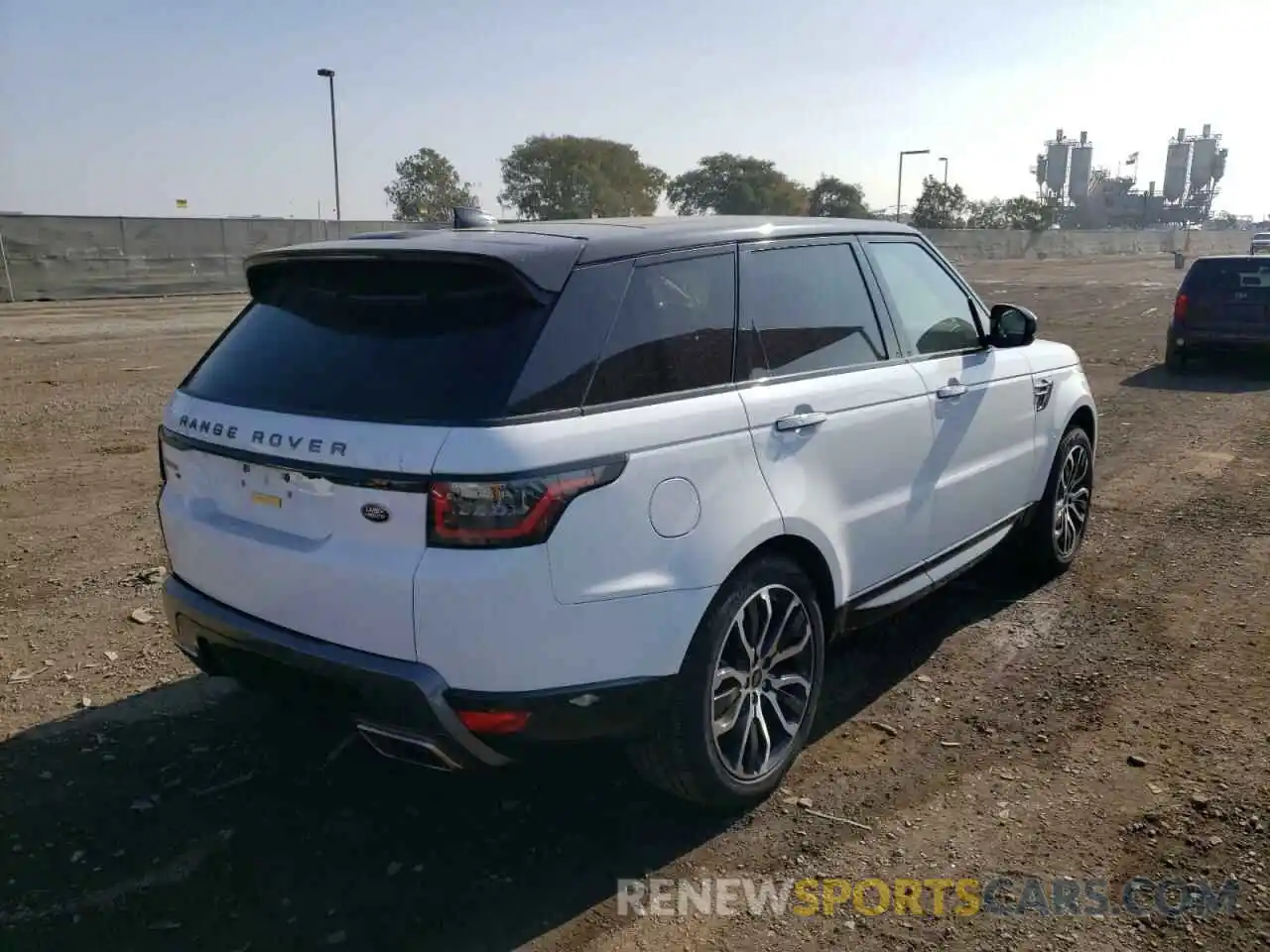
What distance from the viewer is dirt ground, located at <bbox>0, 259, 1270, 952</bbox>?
2.83 m

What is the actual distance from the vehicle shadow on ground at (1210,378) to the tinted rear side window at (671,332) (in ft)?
34.7

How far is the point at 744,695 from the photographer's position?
10.8 feet

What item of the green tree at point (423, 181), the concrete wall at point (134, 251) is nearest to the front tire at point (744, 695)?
the concrete wall at point (134, 251)

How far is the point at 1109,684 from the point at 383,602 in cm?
316

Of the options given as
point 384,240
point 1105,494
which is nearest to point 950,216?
point 1105,494

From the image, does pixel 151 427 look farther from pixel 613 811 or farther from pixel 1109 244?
pixel 1109 244

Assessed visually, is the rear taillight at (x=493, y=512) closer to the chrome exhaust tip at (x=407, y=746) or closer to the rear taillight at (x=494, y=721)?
the rear taillight at (x=494, y=721)

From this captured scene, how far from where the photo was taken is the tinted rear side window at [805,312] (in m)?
3.45

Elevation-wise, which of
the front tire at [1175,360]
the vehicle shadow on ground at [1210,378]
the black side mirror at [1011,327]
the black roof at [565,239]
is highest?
the black roof at [565,239]

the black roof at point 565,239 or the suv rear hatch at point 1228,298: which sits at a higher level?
the black roof at point 565,239

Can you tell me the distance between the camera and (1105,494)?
287 inches

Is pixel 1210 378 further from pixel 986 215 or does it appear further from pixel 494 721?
pixel 986 215

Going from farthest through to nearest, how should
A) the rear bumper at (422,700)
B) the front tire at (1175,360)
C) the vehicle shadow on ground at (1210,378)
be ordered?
1. the front tire at (1175,360)
2. the vehicle shadow on ground at (1210,378)
3. the rear bumper at (422,700)

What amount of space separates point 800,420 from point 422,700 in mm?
1518
